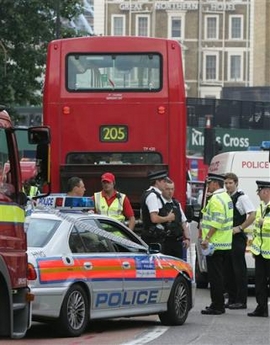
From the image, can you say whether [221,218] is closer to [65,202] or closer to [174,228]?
[174,228]

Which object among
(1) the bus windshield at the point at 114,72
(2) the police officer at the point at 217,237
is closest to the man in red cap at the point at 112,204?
(2) the police officer at the point at 217,237

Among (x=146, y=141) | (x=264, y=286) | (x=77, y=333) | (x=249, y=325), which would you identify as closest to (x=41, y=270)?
(x=77, y=333)

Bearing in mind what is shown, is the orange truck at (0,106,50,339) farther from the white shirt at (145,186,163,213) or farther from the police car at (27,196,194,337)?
the white shirt at (145,186,163,213)

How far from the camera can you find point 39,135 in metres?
11.1

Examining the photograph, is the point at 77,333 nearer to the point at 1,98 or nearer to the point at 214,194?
the point at 214,194

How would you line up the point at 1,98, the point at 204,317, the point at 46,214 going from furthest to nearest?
the point at 1,98
the point at 204,317
the point at 46,214

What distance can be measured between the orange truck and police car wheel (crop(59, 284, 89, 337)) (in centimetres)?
192

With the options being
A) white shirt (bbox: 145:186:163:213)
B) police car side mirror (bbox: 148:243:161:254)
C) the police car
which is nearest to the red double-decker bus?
white shirt (bbox: 145:186:163:213)

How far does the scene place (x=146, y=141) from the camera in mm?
20469

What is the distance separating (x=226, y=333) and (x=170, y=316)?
1060 mm

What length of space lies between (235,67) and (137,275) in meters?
106

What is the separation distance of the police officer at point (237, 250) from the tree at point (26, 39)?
16054 millimetres

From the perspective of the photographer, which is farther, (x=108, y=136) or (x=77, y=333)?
(x=108, y=136)

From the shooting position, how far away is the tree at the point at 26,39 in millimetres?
33250
